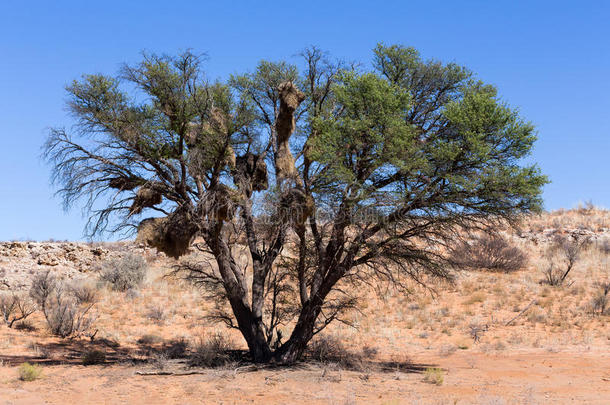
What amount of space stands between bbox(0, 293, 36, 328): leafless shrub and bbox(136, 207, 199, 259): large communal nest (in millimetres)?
10912

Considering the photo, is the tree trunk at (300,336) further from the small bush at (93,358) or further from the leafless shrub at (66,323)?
the leafless shrub at (66,323)

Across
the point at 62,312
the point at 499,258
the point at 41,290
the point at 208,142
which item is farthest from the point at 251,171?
the point at 499,258

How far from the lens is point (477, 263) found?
3020 cm

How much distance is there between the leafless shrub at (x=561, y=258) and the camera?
2733 cm

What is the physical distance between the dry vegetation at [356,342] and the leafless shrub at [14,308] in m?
0.13

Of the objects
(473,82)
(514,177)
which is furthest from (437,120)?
(514,177)

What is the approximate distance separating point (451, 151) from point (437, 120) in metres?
2.32

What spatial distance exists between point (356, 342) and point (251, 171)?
9.47 m

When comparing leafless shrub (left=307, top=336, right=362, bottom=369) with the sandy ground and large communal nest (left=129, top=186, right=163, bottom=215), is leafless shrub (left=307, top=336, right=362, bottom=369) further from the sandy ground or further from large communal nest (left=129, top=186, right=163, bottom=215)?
large communal nest (left=129, top=186, right=163, bottom=215)

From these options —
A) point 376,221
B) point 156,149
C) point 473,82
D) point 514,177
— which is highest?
point 473,82

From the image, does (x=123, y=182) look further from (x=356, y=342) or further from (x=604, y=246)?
(x=604, y=246)

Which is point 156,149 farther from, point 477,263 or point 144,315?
point 477,263

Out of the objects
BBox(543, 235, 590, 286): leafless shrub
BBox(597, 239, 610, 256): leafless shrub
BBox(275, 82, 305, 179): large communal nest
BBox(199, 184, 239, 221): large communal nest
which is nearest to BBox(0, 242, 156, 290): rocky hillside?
BBox(199, 184, 239, 221): large communal nest

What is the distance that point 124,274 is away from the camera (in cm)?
2892
